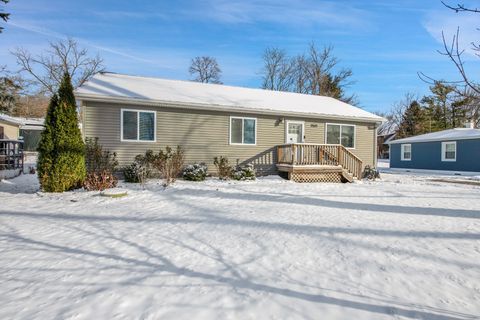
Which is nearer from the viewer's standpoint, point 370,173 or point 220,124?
point 220,124

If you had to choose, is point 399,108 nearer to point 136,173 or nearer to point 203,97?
point 203,97

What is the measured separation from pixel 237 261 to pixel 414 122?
143 feet

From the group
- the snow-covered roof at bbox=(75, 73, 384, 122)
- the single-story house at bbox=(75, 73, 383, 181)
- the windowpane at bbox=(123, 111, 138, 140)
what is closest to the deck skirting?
the single-story house at bbox=(75, 73, 383, 181)

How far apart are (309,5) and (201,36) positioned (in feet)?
38.0

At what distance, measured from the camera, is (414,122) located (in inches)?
1602

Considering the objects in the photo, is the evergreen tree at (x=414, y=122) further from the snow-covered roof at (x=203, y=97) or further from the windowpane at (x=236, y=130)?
the windowpane at (x=236, y=130)

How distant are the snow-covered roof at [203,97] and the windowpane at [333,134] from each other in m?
0.64

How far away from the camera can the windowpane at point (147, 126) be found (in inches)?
477

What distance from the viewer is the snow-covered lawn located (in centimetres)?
294

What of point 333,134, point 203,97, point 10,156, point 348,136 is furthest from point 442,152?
point 10,156

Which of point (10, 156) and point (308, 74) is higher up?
point (308, 74)

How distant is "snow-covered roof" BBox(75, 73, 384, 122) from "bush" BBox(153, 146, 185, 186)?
2.04 meters

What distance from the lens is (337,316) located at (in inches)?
110

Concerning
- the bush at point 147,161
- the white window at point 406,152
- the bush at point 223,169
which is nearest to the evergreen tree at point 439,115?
the white window at point 406,152
